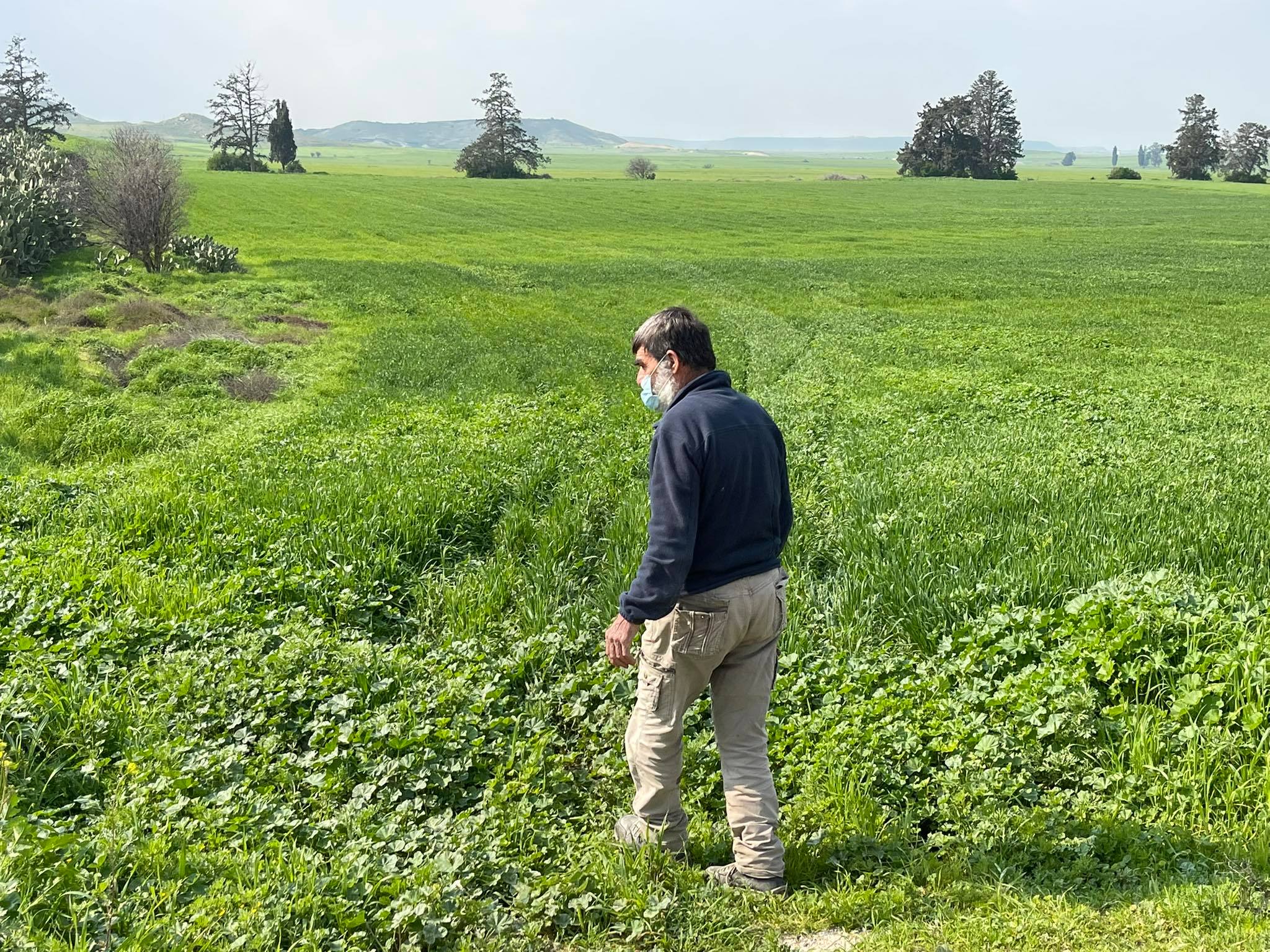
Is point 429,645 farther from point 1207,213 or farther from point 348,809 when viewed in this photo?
point 1207,213

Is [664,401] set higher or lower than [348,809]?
higher

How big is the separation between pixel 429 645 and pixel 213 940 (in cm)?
308

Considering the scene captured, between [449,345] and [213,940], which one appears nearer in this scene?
[213,940]

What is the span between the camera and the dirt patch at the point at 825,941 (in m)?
3.98

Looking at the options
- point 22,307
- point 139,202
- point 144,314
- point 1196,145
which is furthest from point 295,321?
point 1196,145

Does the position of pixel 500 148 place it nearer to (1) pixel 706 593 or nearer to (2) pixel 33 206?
(2) pixel 33 206

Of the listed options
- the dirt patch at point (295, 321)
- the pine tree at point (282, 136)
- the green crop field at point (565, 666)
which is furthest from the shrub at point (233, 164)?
the green crop field at point (565, 666)

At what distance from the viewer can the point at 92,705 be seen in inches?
219

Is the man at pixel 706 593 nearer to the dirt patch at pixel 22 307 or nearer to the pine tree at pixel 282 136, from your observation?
the dirt patch at pixel 22 307

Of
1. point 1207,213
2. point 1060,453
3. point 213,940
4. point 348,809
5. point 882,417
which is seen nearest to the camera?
point 213,940

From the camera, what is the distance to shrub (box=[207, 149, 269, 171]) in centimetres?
9900

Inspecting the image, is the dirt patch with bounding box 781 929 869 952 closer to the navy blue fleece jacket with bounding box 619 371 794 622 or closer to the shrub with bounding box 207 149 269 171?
the navy blue fleece jacket with bounding box 619 371 794 622

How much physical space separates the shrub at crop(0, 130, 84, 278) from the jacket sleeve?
98.2ft

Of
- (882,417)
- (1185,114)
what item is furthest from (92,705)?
(1185,114)
